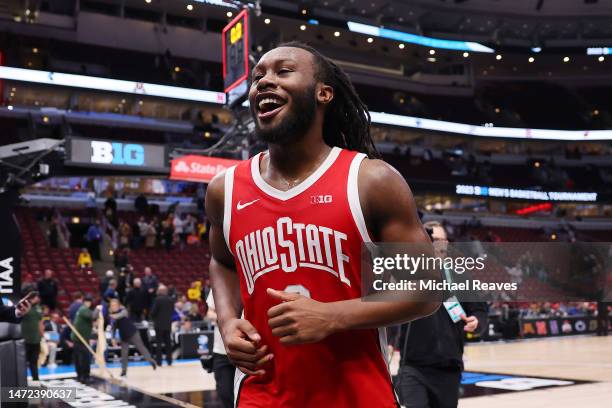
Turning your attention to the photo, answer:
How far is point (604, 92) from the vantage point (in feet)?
142

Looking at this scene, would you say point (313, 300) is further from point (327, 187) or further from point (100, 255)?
point (100, 255)

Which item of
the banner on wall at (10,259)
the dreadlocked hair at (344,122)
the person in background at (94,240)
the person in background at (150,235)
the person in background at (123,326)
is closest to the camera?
the dreadlocked hair at (344,122)

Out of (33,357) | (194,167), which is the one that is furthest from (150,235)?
(33,357)

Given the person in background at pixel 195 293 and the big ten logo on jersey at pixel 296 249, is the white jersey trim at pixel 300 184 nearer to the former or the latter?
the big ten logo on jersey at pixel 296 249

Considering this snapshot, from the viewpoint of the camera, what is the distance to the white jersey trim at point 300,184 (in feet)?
7.66

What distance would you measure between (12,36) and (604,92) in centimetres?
3348

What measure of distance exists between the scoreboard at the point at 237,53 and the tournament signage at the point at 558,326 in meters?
12.7

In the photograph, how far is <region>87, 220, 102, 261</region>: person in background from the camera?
22719mm

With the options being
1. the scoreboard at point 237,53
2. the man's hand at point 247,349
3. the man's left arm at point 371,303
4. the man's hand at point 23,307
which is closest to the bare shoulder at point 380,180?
the man's left arm at point 371,303

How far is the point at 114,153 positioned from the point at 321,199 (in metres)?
11.7

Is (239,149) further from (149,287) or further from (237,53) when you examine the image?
(149,287)

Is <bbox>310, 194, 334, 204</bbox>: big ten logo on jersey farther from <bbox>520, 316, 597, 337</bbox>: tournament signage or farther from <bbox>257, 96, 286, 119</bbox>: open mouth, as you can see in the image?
<bbox>520, 316, 597, 337</bbox>: tournament signage

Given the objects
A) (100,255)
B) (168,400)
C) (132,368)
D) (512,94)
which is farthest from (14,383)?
(512,94)

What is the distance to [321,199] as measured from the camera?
2285 millimetres
